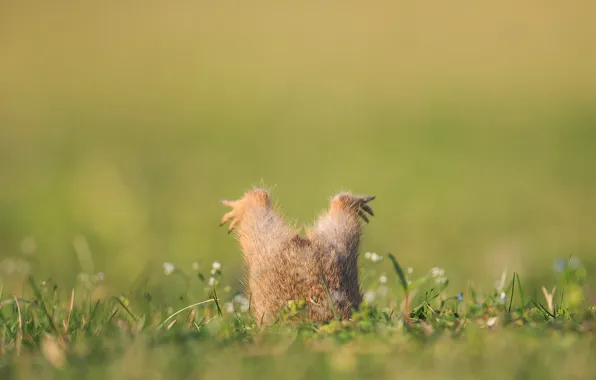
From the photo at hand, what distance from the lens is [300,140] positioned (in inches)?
722

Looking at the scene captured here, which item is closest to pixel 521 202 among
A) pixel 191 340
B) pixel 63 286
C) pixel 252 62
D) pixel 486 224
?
pixel 486 224

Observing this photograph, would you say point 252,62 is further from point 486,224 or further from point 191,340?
point 191,340

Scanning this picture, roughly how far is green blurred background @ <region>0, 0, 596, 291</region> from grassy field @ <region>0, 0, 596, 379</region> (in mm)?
63

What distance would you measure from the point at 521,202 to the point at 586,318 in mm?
8671

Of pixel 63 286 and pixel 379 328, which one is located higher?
pixel 379 328

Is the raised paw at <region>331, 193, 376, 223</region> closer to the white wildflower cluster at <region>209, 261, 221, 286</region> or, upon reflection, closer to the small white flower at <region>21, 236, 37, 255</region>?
the white wildflower cluster at <region>209, 261, 221, 286</region>

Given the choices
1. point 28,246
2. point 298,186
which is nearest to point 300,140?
point 298,186

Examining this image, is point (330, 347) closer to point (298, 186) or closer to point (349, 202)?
point (349, 202)

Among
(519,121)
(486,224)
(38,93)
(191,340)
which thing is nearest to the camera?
(191,340)

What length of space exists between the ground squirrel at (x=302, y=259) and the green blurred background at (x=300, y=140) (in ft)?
1.51

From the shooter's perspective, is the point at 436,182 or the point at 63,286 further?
the point at 436,182

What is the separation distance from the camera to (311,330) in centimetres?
418

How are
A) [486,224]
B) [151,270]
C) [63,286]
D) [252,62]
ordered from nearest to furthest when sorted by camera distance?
[63,286], [151,270], [486,224], [252,62]

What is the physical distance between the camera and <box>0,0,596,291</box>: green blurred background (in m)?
10.7
